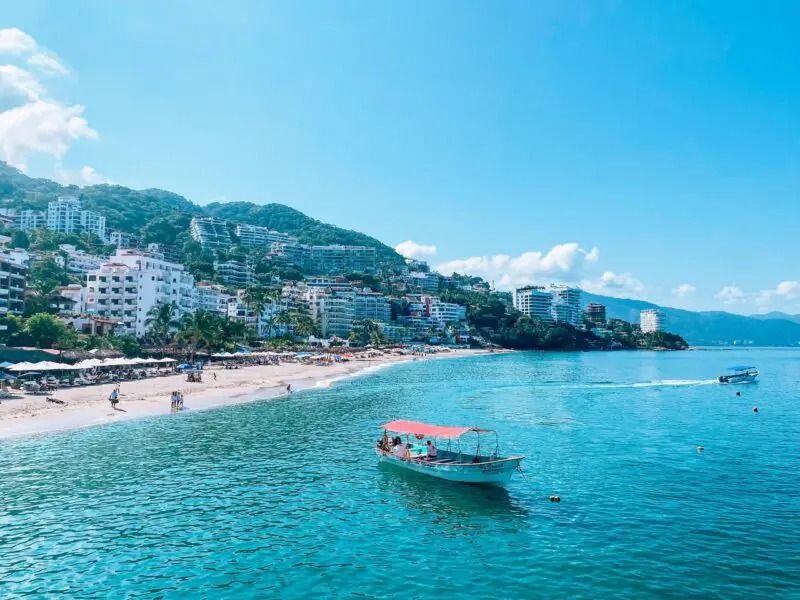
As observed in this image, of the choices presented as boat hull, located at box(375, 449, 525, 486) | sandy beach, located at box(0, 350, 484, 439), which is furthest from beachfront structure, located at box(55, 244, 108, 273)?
boat hull, located at box(375, 449, 525, 486)

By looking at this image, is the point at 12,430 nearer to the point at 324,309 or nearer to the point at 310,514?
the point at 310,514

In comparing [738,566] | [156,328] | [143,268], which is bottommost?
[738,566]

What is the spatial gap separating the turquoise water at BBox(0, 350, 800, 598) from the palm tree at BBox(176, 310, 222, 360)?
169 ft

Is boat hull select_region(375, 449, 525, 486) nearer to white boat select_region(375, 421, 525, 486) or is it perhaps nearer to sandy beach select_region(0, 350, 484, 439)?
white boat select_region(375, 421, 525, 486)

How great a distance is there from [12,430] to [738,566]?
142 feet

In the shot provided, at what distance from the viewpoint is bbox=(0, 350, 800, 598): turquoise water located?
17828 mm

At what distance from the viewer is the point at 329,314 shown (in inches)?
7367

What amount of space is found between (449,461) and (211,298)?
12842 cm

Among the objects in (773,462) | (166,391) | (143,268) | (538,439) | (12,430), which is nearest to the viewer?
(773,462)

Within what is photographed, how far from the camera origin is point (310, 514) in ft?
77.7

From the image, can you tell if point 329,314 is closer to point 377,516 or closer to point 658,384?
point 658,384

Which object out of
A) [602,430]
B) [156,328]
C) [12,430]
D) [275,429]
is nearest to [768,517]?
[602,430]

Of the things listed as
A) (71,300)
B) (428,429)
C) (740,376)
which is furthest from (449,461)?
(71,300)

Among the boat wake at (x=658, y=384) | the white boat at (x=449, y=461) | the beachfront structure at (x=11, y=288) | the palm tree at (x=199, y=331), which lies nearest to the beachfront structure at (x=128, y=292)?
the palm tree at (x=199, y=331)
